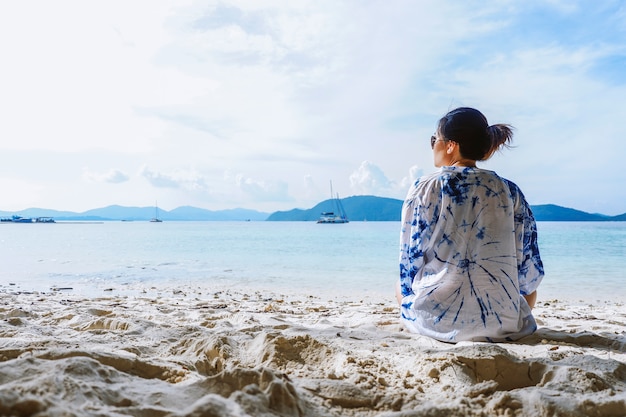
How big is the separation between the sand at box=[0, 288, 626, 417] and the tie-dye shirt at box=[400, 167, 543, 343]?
0.14 metres

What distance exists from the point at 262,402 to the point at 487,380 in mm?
963

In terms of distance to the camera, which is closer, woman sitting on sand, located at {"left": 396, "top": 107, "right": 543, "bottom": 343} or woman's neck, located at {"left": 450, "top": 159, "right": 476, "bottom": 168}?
woman sitting on sand, located at {"left": 396, "top": 107, "right": 543, "bottom": 343}

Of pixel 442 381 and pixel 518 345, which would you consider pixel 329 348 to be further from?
pixel 518 345

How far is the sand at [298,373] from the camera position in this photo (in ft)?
4.21

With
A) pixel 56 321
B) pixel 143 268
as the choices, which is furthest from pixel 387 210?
pixel 56 321

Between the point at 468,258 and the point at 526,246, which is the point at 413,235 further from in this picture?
the point at 526,246

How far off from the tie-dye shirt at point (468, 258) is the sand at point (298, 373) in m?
0.14

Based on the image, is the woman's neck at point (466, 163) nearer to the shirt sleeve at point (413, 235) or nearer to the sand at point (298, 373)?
the shirt sleeve at point (413, 235)

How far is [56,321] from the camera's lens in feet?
10.1

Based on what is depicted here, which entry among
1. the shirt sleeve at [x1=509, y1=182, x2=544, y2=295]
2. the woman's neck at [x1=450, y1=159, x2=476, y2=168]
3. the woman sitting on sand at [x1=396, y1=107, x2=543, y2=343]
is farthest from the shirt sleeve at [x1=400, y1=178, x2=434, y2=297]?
the shirt sleeve at [x1=509, y1=182, x2=544, y2=295]

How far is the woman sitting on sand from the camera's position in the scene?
7.72 ft

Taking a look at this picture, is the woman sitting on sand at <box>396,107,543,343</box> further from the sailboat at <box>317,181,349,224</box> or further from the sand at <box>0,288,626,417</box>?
the sailboat at <box>317,181,349,224</box>

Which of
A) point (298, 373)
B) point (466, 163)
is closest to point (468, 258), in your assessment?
point (466, 163)

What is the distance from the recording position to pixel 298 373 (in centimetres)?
180
